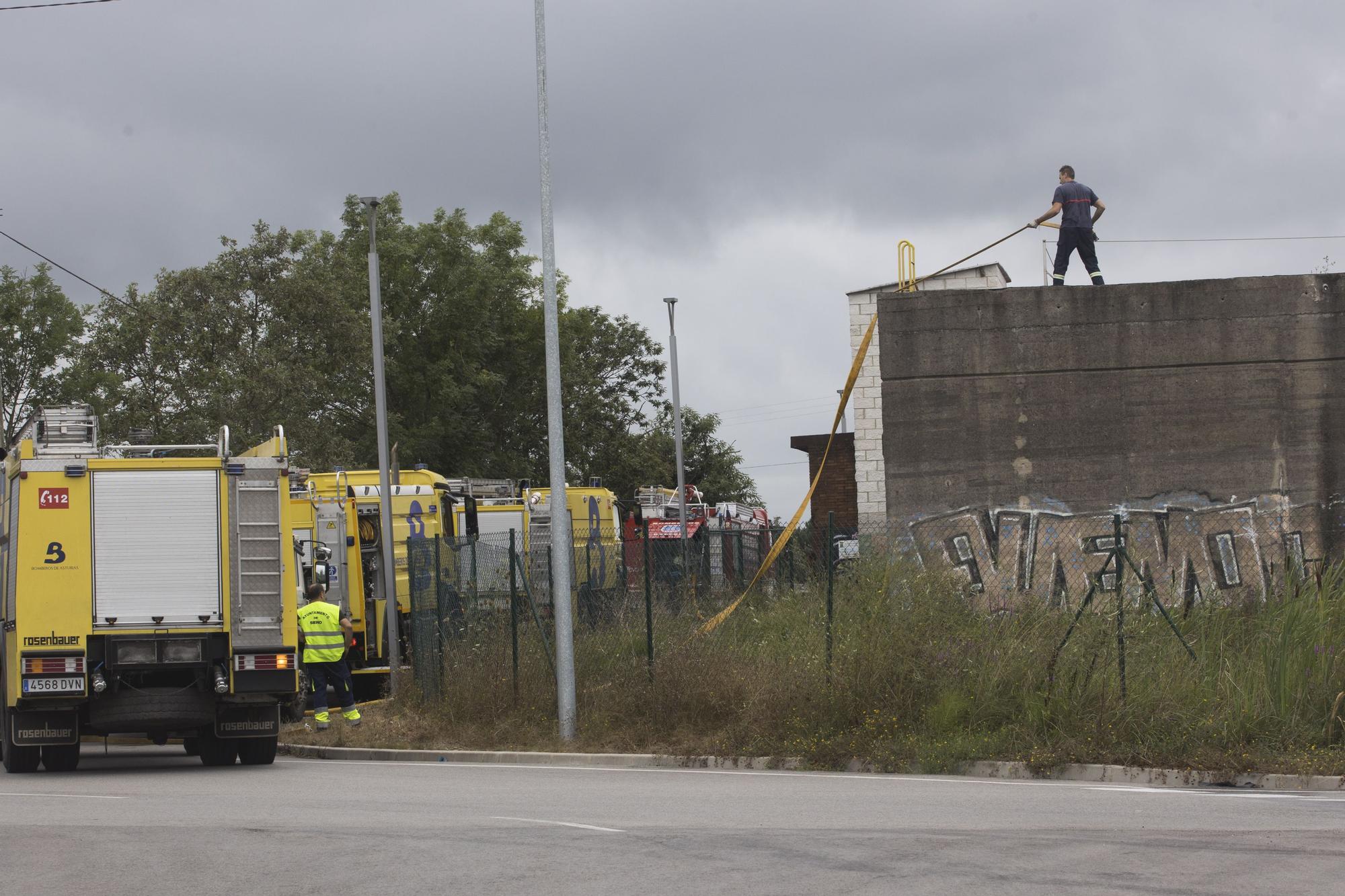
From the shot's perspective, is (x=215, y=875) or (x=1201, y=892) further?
(x=215, y=875)

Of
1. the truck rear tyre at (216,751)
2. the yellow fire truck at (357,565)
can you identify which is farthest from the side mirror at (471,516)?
the truck rear tyre at (216,751)

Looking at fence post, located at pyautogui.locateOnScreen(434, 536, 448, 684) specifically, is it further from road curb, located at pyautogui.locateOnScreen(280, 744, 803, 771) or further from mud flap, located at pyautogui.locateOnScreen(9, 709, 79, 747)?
mud flap, located at pyautogui.locateOnScreen(9, 709, 79, 747)

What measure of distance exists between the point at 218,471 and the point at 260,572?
1.10 m

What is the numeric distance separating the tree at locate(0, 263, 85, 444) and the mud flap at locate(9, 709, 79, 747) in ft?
128

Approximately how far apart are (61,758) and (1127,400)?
13349 mm

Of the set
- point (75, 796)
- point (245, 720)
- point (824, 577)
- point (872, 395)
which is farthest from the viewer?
point (872, 395)

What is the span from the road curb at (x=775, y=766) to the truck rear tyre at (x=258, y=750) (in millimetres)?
1295

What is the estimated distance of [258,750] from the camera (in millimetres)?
16562

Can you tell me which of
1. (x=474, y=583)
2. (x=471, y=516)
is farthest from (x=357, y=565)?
(x=474, y=583)

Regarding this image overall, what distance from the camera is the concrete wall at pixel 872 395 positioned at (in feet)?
80.4

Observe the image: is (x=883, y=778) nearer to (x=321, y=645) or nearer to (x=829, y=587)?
(x=829, y=587)

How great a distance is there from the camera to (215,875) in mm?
8461

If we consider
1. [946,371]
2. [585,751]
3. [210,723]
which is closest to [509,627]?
[585,751]

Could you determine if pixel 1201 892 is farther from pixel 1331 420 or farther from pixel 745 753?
pixel 1331 420
